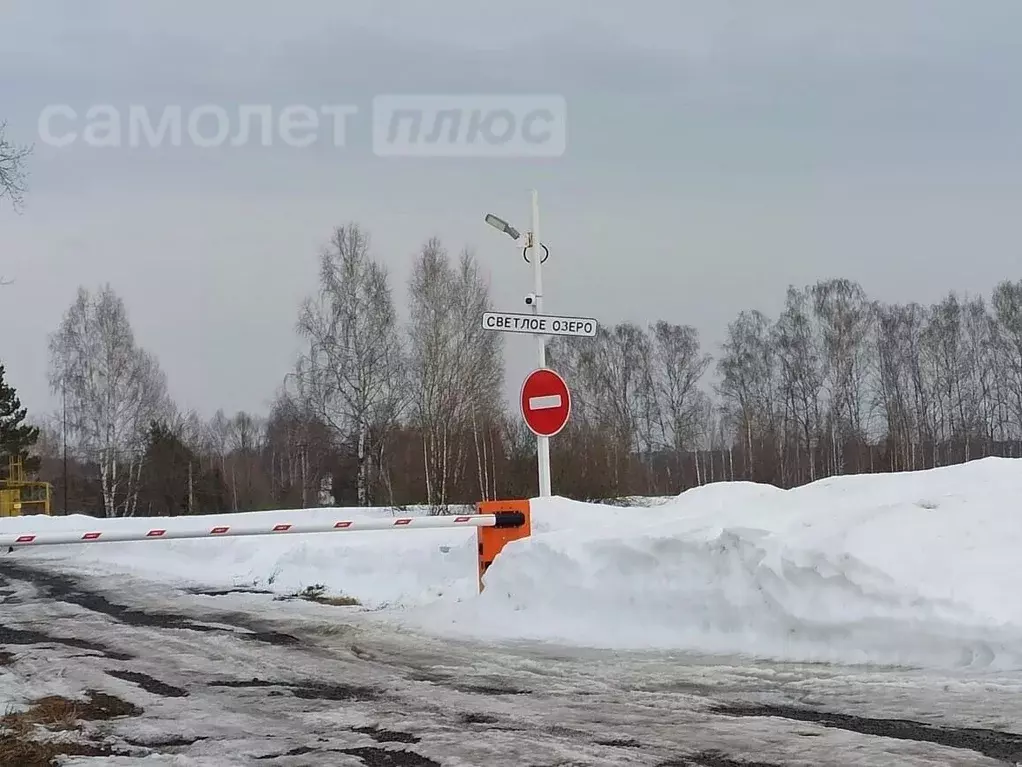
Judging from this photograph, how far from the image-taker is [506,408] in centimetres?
4200

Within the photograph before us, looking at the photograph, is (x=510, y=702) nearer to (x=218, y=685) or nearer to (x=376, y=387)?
(x=218, y=685)

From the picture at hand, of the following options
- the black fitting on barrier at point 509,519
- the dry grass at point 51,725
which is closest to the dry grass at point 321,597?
the black fitting on barrier at point 509,519

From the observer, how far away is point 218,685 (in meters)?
6.70

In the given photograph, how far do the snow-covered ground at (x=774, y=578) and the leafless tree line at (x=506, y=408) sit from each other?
20894 millimetres

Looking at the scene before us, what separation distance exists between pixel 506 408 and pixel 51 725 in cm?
3666

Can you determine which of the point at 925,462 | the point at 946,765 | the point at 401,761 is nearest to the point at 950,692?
the point at 946,765

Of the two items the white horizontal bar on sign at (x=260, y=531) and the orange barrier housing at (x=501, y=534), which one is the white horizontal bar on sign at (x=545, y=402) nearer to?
the orange barrier housing at (x=501, y=534)

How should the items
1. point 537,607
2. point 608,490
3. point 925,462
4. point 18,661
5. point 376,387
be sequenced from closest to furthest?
point 18,661, point 537,607, point 608,490, point 376,387, point 925,462

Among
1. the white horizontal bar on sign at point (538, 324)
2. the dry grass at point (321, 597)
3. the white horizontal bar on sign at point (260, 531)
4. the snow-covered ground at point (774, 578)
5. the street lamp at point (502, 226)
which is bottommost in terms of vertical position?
the dry grass at point (321, 597)

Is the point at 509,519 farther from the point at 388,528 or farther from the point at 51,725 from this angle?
the point at 51,725

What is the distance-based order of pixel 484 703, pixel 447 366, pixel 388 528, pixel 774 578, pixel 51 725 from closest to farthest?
1. pixel 51 725
2. pixel 484 703
3. pixel 774 578
4. pixel 388 528
5. pixel 447 366

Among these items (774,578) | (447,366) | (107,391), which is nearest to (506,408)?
(447,366)

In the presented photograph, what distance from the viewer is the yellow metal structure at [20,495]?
3969cm

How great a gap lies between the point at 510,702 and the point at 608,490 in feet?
93.9
